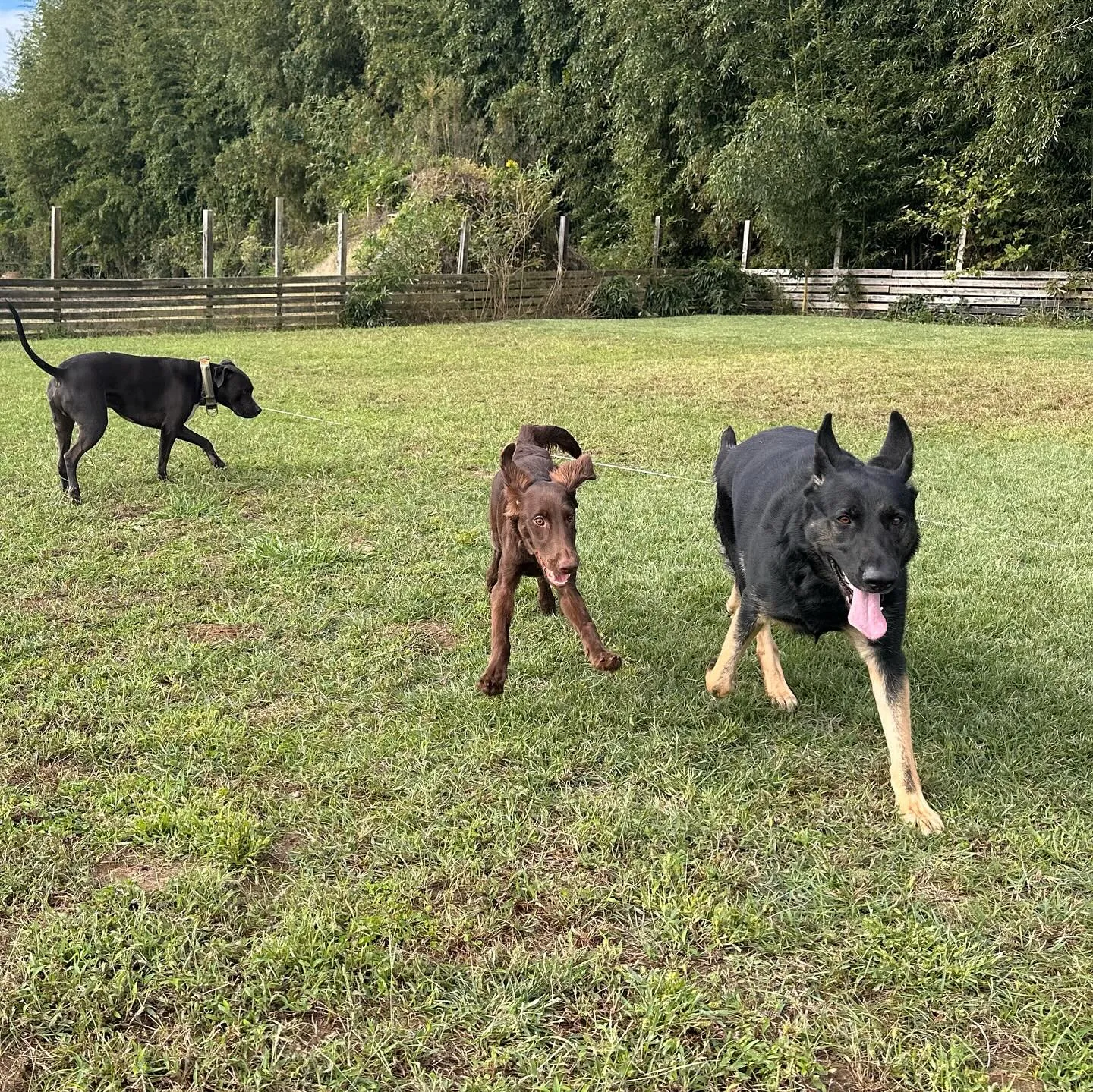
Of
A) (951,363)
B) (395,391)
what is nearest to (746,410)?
(395,391)

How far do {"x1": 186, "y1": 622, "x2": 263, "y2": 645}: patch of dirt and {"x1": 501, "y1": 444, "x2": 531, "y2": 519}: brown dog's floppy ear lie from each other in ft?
4.32

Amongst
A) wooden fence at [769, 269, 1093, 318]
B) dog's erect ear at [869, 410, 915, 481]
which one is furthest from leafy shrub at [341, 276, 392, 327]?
dog's erect ear at [869, 410, 915, 481]

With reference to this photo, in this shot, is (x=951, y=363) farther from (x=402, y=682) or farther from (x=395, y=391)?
(x=402, y=682)

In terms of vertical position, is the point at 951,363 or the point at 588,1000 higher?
the point at 951,363

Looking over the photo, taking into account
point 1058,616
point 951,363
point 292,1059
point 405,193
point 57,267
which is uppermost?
point 405,193

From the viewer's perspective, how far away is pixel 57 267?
15195 millimetres

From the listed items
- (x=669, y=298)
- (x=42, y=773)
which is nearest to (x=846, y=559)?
Result: (x=42, y=773)

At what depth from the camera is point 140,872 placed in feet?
7.06

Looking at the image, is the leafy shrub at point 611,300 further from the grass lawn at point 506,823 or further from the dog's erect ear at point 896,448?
the dog's erect ear at point 896,448

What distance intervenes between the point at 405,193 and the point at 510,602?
857 inches

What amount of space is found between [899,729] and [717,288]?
20.7 m

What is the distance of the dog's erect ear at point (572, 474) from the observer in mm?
2766

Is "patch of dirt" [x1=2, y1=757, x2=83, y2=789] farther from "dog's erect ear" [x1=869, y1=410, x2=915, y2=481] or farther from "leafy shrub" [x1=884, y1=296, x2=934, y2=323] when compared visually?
"leafy shrub" [x1=884, y1=296, x2=934, y2=323]

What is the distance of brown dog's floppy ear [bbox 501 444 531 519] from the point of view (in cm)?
275
